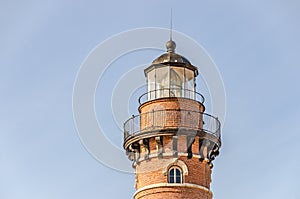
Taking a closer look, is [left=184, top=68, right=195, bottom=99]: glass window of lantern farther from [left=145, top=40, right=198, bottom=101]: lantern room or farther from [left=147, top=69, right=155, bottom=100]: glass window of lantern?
[left=147, top=69, right=155, bottom=100]: glass window of lantern

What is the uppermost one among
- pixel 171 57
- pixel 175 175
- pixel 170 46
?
pixel 170 46

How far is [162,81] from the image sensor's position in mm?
Result: 31125

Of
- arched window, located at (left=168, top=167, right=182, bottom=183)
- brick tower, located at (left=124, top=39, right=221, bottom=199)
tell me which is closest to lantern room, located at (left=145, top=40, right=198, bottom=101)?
brick tower, located at (left=124, top=39, right=221, bottom=199)

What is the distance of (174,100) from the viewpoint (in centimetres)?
3031

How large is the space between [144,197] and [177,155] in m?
2.11

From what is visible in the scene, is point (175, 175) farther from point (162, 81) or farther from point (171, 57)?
point (171, 57)

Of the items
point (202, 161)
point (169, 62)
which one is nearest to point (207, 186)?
point (202, 161)

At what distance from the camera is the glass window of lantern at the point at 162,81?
1216 inches

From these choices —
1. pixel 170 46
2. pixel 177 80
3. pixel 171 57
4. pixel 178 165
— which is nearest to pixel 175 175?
pixel 178 165

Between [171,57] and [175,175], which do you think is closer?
[175,175]

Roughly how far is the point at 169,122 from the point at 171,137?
2.14ft

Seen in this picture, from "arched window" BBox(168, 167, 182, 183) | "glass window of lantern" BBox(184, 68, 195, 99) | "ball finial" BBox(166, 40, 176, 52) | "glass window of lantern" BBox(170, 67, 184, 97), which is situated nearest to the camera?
"arched window" BBox(168, 167, 182, 183)

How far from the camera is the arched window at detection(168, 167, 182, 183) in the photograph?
29.5 metres

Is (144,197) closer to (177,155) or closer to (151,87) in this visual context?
(177,155)
